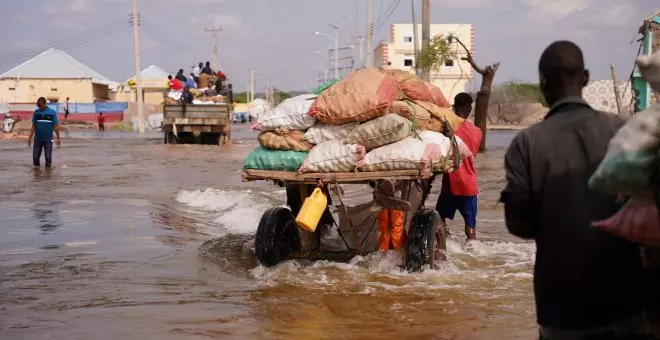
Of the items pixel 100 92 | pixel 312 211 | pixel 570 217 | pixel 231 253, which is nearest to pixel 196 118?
pixel 231 253

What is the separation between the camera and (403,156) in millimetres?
6445

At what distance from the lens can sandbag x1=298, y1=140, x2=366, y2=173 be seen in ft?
21.7

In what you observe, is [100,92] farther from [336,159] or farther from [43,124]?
[336,159]

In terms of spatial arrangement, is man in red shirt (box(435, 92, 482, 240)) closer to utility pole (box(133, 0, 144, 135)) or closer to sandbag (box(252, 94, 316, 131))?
sandbag (box(252, 94, 316, 131))

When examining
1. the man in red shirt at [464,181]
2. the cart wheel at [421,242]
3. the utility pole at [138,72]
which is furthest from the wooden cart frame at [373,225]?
the utility pole at [138,72]

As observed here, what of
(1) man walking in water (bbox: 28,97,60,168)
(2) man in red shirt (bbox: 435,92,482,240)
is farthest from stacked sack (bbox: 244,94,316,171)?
(1) man walking in water (bbox: 28,97,60,168)

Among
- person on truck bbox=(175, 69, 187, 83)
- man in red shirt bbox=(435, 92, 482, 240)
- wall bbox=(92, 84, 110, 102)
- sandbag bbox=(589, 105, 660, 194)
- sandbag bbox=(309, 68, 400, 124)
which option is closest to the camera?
sandbag bbox=(589, 105, 660, 194)

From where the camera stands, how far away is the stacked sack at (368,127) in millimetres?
6582

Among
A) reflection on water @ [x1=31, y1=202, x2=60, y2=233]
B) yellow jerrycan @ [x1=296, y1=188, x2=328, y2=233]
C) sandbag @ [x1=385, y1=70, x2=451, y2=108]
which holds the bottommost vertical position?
reflection on water @ [x1=31, y1=202, x2=60, y2=233]

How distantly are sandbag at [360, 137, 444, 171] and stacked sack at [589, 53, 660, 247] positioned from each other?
3.64 m

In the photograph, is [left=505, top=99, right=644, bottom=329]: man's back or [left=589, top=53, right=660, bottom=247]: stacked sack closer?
[left=589, top=53, right=660, bottom=247]: stacked sack

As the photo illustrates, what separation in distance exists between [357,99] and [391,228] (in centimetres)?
116

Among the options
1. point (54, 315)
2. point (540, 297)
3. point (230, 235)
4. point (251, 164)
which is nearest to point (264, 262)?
point (251, 164)

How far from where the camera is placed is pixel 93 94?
68.6m
